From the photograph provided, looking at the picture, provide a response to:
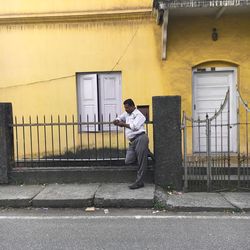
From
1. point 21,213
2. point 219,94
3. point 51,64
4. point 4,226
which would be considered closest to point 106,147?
point 51,64

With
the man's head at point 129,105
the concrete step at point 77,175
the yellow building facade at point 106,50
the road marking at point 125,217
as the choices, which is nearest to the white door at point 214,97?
the yellow building facade at point 106,50

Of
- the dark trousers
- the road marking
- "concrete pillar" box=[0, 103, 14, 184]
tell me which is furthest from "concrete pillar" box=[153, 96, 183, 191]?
"concrete pillar" box=[0, 103, 14, 184]

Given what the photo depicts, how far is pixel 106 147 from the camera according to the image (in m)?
9.93

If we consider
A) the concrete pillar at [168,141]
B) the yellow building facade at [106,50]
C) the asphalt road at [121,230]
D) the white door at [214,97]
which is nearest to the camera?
the asphalt road at [121,230]

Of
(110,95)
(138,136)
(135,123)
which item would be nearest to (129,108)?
(135,123)

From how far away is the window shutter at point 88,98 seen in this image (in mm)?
10031

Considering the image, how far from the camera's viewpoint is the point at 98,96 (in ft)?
33.0

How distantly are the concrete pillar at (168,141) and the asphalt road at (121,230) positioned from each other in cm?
120

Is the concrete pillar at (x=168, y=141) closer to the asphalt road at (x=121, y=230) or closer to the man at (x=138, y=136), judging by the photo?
the man at (x=138, y=136)

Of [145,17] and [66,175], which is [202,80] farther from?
[66,175]

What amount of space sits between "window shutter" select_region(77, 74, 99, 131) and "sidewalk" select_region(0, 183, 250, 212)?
11.3 feet

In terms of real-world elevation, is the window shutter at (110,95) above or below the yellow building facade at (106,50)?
below

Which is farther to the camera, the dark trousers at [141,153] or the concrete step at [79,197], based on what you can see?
the dark trousers at [141,153]

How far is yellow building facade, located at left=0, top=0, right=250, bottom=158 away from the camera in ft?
31.1
